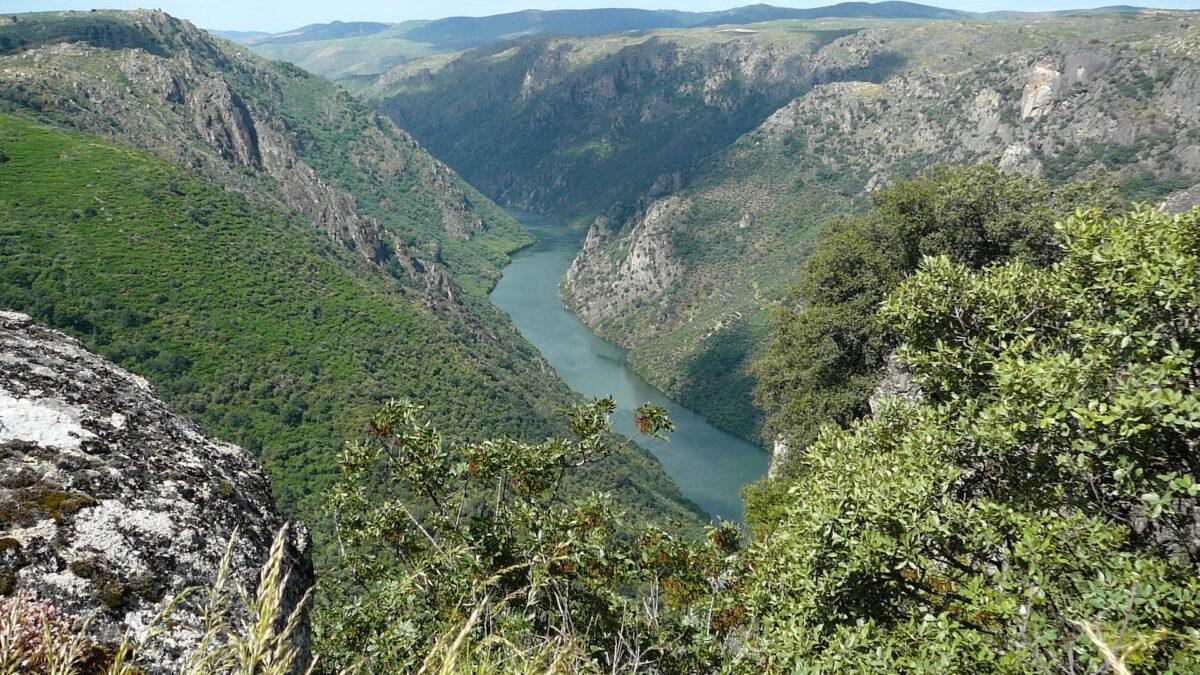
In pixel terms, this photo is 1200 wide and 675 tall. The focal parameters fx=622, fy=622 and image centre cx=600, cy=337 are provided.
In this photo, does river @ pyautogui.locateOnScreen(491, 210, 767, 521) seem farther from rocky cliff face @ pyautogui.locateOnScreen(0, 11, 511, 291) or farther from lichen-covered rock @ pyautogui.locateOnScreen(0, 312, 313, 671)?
lichen-covered rock @ pyautogui.locateOnScreen(0, 312, 313, 671)

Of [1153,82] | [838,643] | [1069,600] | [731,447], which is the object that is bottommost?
[731,447]

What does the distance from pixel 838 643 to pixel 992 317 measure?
556 cm

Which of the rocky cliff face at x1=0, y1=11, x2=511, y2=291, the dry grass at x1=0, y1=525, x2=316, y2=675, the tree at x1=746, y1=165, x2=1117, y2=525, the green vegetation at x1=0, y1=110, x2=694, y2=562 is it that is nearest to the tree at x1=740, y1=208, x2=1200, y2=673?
the dry grass at x1=0, y1=525, x2=316, y2=675

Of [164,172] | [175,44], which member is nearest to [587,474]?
[164,172]

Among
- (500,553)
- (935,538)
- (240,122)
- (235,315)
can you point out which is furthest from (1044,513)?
(240,122)

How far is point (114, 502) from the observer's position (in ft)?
13.5

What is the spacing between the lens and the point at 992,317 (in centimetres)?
890

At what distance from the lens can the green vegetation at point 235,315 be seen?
4178 cm

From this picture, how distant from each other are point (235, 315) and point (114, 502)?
5484cm

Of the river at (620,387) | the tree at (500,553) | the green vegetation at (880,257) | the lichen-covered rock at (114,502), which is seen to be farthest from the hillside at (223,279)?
the lichen-covered rock at (114,502)

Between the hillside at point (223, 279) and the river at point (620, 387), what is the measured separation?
276 inches

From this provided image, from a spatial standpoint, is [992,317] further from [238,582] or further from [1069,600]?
[238,582]

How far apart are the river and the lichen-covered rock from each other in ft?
105

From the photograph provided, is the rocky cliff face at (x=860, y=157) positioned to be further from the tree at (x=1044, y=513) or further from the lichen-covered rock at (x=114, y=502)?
the lichen-covered rock at (x=114, y=502)
